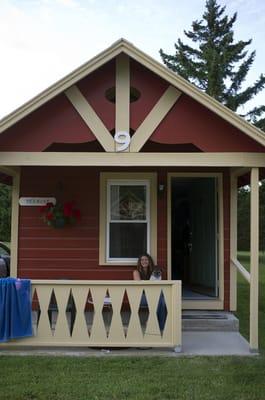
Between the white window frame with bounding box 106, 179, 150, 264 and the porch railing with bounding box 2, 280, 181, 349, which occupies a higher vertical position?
the white window frame with bounding box 106, 179, 150, 264

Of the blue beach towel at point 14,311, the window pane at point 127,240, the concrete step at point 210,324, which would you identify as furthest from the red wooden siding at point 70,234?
the blue beach towel at point 14,311

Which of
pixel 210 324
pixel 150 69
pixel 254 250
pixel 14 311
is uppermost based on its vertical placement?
pixel 150 69

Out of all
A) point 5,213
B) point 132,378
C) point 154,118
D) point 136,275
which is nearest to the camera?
point 132,378

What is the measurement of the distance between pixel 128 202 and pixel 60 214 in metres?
1.13

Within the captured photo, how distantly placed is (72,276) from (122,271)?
0.83m

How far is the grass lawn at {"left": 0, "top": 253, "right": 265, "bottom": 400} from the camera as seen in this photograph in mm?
4570

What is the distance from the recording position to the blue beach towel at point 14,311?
19.4ft

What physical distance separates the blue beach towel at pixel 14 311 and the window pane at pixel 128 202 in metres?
2.37

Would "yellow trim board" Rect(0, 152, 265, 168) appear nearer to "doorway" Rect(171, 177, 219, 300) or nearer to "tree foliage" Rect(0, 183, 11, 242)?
"doorway" Rect(171, 177, 219, 300)

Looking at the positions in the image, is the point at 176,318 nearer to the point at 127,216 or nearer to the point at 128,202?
the point at 127,216

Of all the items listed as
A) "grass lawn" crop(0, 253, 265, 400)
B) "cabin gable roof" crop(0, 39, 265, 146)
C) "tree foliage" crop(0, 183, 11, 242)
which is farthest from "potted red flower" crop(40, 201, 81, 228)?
"tree foliage" crop(0, 183, 11, 242)

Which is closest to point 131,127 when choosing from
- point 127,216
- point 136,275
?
point 127,216

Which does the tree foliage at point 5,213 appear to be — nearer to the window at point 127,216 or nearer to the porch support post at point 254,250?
the window at point 127,216

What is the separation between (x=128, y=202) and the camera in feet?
25.9
